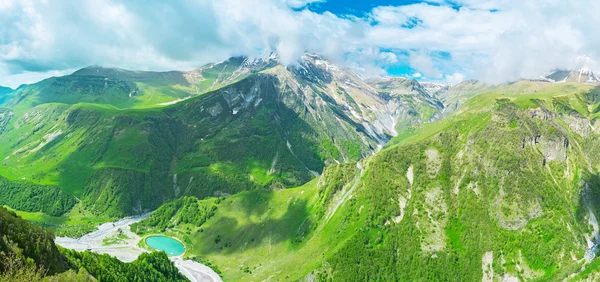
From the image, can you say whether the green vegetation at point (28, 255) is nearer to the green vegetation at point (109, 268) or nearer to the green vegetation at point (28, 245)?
the green vegetation at point (28, 245)

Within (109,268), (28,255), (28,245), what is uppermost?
(109,268)

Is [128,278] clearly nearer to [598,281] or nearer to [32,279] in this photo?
[32,279]

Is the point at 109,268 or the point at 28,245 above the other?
the point at 109,268

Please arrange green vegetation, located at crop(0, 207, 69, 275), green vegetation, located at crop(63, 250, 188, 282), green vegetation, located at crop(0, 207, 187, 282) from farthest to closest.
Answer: green vegetation, located at crop(63, 250, 188, 282) < green vegetation, located at crop(0, 207, 69, 275) < green vegetation, located at crop(0, 207, 187, 282)

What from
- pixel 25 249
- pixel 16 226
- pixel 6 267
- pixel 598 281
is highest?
pixel 16 226

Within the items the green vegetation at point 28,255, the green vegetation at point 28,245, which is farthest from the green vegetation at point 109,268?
the green vegetation at point 28,255

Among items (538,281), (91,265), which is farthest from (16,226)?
(538,281)

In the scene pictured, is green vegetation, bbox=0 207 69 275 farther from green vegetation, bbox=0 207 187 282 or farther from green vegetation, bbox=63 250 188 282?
green vegetation, bbox=63 250 188 282

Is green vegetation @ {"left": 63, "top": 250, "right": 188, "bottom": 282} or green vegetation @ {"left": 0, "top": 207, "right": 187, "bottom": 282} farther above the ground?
green vegetation @ {"left": 63, "top": 250, "right": 188, "bottom": 282}

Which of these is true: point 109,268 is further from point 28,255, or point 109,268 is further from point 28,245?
point 28,255

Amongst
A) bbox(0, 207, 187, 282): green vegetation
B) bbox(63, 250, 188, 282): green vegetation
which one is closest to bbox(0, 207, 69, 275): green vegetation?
bbox(0, 207, 187, 282): green vegetation

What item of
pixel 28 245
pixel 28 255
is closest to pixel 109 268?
pixel 28 245
